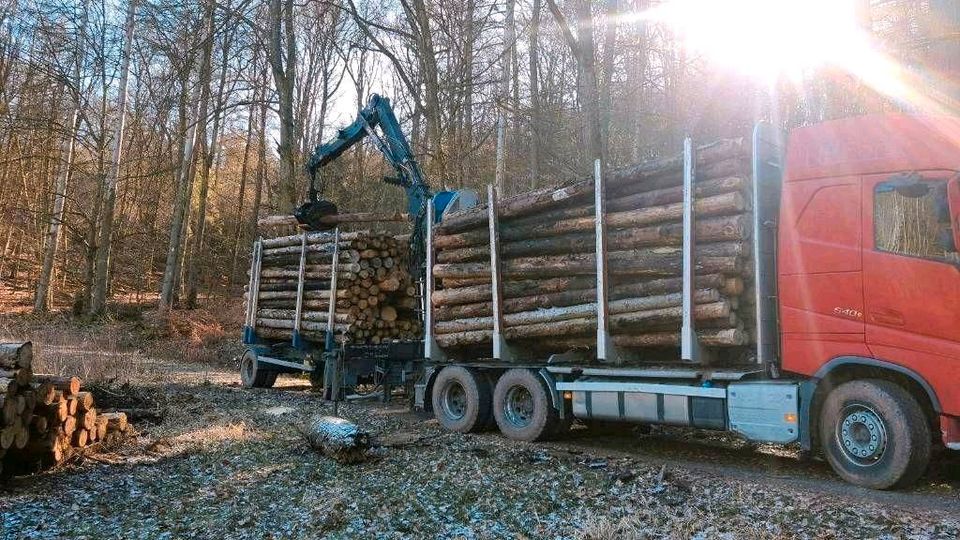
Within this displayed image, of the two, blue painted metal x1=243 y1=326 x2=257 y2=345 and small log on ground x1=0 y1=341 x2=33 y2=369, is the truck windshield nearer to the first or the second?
small log on ground x1=0 y1=341 x2=33 y2=369

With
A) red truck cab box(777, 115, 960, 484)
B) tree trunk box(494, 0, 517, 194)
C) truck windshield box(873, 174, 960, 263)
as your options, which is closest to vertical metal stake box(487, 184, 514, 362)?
red truck cab box(777, 115, 960, 484)

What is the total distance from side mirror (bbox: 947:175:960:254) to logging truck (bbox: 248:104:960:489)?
16mm

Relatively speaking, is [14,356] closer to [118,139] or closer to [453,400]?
[453,400]

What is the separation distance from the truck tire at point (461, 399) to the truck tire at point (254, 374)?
546cm

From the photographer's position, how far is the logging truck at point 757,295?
5715mm

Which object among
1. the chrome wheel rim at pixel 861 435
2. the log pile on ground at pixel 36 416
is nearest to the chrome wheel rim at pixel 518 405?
the chrome wheel rim at pixel 861 435

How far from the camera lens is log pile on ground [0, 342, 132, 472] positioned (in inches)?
244

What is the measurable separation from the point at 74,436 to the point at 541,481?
4.70 m

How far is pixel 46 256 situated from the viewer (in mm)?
22141

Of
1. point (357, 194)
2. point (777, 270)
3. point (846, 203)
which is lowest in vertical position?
point (777, 270)

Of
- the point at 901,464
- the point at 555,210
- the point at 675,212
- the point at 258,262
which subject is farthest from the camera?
the point at 258,262

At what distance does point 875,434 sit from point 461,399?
16.6 ft

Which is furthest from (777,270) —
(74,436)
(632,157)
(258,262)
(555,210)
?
(632,157)

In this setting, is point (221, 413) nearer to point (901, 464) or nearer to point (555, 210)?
point (555, 210)
